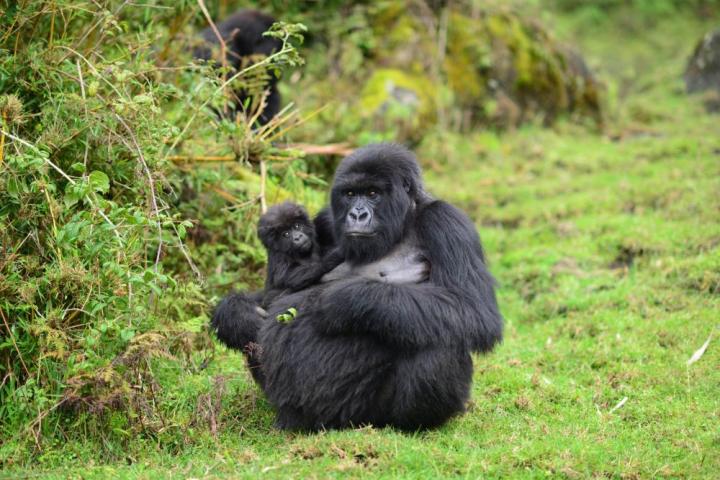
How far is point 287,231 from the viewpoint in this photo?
538 cm

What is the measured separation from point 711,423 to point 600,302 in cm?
221

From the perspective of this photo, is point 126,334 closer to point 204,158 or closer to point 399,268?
point 399,268

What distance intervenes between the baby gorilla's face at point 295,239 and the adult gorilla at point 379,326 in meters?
0.35

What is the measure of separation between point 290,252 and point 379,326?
1.11m

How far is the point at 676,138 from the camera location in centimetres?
1144

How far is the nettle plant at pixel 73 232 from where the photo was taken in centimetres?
429

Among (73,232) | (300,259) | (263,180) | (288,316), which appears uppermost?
(73,232)

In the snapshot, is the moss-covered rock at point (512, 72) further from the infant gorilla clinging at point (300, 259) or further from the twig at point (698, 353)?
the infant gorilla clinging at point (300, 259)

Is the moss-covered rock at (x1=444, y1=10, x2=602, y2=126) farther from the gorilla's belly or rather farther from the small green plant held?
the gorilla's belly

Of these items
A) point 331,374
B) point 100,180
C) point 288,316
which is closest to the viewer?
point 100,180

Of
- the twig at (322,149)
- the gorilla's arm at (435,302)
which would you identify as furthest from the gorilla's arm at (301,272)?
the twig at (322,149)

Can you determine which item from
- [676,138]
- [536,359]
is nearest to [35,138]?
[536,359]

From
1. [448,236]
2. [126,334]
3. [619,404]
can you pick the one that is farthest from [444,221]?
[126,334]

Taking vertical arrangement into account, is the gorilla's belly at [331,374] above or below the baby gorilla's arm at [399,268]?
below
